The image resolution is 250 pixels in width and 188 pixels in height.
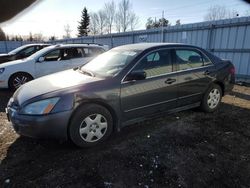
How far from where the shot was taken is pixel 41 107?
2.84 m

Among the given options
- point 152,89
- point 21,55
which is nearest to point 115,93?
point 152,89

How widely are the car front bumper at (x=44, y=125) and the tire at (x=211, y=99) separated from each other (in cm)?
291

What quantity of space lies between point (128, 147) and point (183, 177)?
3.11 feet

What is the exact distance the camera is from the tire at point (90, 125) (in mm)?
2979

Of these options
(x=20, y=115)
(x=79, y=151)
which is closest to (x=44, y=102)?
(x=20, y=115)

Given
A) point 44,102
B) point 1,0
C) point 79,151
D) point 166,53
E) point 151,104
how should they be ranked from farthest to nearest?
point 166,53, point 151,104, point 79,151, point 44,102, point 1,0

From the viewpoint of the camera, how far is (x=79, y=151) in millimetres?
3076

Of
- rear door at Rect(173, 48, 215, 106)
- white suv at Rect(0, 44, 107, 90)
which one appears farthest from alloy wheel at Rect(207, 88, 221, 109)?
white suv at Rect(0, 44, 107, 90)

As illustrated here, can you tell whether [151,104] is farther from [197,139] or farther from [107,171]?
[107,171]

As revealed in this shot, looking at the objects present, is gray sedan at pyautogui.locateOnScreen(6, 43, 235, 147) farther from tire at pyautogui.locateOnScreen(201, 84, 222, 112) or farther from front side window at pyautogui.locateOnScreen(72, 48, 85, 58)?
front side window at pyautogui.locateOnScreen(72, 48, 85, 58)

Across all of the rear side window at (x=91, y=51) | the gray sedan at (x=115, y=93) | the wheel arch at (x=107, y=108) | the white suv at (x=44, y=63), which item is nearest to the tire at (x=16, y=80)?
the white suv at (x=44, y=63)

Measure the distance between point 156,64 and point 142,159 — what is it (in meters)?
1.68

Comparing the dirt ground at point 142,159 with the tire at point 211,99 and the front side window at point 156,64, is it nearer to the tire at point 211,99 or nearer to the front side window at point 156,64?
the tire at point 211,99

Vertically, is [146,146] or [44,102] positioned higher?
[44,102]
